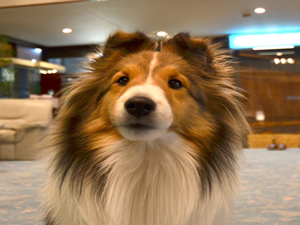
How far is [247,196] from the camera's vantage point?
8.00 feet

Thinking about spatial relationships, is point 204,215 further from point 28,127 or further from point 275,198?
point 28,127

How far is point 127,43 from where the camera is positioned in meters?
1.62

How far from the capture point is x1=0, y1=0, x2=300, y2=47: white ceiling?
459cm

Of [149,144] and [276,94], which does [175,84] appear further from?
[276,94]

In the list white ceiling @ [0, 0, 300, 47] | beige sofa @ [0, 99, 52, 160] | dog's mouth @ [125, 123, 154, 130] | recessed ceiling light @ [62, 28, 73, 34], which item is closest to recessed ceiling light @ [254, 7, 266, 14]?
white ceiling @ [0, 0, 300, 47]

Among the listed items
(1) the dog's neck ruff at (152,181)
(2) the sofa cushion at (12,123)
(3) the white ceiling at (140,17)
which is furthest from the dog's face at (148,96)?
(2) the sofa cushion at (12,123)

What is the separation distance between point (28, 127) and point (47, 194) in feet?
11.1

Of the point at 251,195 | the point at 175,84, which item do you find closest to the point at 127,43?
the point at 175,84

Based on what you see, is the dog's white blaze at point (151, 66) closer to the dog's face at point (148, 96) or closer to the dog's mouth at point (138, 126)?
the dog's face at point (148, 96)

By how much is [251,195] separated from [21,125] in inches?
134

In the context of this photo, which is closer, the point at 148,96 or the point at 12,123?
the point at 148,96

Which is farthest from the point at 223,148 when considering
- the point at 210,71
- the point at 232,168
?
the point at 210,71

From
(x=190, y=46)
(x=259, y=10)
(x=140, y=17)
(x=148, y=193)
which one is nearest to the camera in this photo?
(x=148, y=193)

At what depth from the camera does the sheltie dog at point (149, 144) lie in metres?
1.39
